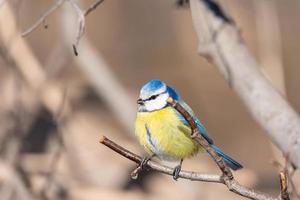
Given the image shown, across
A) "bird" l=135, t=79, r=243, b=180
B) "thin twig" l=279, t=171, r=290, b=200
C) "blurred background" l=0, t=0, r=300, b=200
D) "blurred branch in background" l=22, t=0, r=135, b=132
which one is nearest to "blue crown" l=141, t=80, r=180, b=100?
"bird" l=135, t=79, r=243, b=180

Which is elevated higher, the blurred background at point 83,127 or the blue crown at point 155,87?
the blue crown at point 155,87

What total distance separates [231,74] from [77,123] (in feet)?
5.75

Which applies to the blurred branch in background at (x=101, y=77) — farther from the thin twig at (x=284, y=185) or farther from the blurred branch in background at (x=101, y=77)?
the thin twig at (x=284, y=185)

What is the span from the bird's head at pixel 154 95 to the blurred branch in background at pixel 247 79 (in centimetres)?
31

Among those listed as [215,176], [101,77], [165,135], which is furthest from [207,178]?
[101,77]

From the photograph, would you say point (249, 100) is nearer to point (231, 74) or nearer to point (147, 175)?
point (231, 74)

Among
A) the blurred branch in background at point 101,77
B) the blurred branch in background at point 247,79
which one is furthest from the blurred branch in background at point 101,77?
Answer: the blurred branch in background at point 247,79

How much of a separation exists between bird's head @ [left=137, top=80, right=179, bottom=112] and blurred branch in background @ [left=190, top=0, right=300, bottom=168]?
12.2 inches

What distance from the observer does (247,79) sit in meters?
2.39

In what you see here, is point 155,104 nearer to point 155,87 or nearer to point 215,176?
point 155,87

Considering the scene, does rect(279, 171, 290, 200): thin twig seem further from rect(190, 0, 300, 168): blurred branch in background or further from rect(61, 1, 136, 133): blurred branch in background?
rect(61, 1, 136, 133): blurred branch in background

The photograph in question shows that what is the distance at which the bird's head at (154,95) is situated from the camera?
2.10m

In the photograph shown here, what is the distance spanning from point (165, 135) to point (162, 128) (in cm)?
3

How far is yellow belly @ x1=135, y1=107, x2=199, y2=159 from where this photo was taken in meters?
2.11
